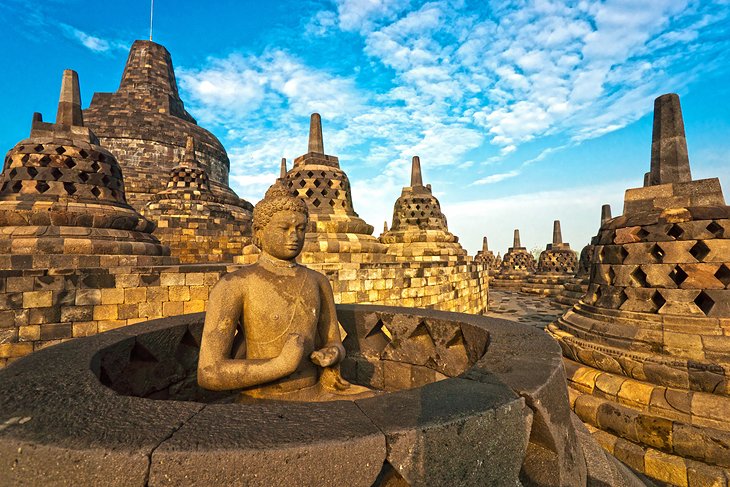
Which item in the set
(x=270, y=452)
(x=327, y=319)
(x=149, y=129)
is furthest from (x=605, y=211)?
(x=149, y=129)

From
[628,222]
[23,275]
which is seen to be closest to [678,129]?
[628,222]

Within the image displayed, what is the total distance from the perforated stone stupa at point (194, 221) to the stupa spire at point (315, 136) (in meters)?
5.73

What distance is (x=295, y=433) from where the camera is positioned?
115 centimetres

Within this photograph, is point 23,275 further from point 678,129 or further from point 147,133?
point 147,133

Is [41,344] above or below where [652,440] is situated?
above

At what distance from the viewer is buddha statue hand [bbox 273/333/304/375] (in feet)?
6.15

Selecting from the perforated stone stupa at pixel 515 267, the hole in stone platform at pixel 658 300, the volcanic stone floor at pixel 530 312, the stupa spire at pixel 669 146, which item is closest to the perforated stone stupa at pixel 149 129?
the volcanic stone floor at pixel 530 312

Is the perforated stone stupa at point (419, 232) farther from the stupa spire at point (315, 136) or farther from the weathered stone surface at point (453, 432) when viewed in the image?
the weathered stone surface at point (453, 432)

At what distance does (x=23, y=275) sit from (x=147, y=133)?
20.8 m

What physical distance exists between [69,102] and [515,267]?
23.7 m

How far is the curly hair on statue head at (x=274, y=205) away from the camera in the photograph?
220 cm

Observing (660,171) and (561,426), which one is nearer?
(561,426)

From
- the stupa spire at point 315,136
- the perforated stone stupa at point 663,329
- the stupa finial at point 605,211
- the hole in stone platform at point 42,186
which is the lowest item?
the perforated stone stupa at point 663,329

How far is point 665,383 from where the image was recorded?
340cm
